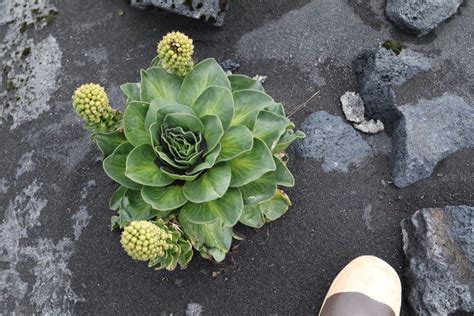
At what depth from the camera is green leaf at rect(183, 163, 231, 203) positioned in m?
2.34

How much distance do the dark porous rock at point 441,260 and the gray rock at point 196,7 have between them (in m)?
1.63

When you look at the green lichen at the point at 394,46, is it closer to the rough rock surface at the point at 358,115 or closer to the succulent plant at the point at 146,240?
the rough rock surface at the point at 358,115

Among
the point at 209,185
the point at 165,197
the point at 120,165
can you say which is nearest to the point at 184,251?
the point at 165,197

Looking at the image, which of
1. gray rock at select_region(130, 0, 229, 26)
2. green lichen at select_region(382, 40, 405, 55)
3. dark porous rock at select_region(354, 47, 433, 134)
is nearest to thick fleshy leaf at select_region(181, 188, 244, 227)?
dark porous rock at select_region(354, 47, 433, 134)

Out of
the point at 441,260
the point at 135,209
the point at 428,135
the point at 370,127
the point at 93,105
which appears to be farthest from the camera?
the point at 370,127

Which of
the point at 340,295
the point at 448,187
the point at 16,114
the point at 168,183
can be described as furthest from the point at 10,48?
the point at 448,187

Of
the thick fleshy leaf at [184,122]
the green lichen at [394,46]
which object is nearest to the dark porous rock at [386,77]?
the green lichen at [394,46]

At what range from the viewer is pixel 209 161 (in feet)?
7.73

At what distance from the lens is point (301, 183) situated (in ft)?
9.89

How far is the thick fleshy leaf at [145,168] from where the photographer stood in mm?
2355

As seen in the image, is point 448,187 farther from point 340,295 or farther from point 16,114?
point 16,114

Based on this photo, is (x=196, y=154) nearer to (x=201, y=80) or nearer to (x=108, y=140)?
(x=201, y=80)

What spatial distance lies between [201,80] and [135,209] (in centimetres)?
69

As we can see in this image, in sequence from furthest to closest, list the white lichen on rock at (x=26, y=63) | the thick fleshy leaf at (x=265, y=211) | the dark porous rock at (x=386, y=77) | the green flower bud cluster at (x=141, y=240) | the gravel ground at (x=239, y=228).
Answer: the white lichen on rock at (x=26, y=63), the dark porous rock at (x=386, y=77), the gravel ground at (x=239, y=228), the thick fleshy leaf at (x=265, y=211), the green flower bud cluster at (x=141, y=240)
